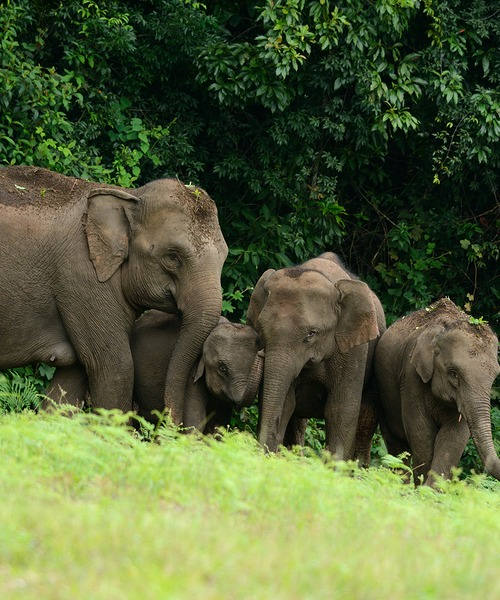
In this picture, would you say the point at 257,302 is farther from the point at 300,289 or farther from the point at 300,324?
the point at 300,324

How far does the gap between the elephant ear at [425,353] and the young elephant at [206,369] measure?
1289 mm

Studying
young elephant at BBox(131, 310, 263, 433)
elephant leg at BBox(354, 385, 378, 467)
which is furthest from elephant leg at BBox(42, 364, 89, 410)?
elephant leg at BBox(354, 385, 378, 467)

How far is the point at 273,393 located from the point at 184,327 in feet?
3.03

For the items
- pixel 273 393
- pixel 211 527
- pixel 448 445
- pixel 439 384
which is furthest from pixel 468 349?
pixel 211 527

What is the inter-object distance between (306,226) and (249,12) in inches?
101

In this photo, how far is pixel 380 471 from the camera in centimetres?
769

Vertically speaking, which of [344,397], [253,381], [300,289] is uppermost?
[300,289]

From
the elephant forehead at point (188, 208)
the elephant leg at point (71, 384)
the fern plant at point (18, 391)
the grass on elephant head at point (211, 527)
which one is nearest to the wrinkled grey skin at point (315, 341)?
the elephant forehead at point (188, 208)

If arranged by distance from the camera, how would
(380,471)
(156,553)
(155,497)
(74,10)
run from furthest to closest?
(74,10), (380,471), (155,497), (156,553)

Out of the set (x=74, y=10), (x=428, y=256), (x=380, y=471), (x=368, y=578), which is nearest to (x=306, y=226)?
(x=428, y=256)

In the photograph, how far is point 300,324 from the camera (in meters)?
9.83

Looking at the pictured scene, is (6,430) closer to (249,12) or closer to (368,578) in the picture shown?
(368,578)

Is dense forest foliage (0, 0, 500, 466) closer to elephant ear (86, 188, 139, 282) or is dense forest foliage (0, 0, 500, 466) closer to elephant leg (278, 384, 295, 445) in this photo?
elephant ear (86, 188, 139, 282)

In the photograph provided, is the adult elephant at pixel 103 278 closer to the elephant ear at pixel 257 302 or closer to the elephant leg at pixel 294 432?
the elephant ear at pixel 257 302
